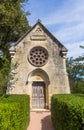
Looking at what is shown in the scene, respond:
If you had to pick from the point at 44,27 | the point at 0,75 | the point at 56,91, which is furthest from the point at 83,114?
the point at 44,27

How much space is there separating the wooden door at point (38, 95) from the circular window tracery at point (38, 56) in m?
1.90

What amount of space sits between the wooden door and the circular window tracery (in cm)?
190

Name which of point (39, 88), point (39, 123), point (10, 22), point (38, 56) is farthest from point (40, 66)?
point (39, 123)

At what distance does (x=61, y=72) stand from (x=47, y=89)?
2009mm

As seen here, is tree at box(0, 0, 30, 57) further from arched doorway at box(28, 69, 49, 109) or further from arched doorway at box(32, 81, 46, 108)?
arched doorway at box(32, 81, 46, 108)

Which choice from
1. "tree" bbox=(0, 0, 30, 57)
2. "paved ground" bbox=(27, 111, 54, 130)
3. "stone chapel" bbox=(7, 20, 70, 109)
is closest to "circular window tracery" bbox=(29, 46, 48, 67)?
"stone chapel" bbox=(7, 20, 70, 109)

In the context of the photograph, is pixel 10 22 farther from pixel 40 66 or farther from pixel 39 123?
pixel 39 123

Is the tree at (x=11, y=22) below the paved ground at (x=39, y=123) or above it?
above

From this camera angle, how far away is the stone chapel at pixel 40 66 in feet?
80.7

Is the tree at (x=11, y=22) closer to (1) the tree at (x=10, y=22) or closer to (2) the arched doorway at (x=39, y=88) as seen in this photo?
(1) the tree at (x=10, y=22)

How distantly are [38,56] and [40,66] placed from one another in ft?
3.47

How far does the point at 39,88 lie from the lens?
25.4 metres

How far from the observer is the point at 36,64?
25141mm

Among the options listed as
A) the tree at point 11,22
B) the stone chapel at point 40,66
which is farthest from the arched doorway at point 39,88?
the tree at point 11,22
